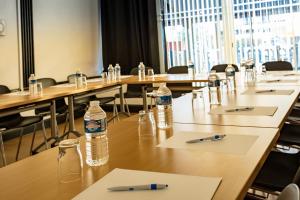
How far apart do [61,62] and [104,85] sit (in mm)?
1916

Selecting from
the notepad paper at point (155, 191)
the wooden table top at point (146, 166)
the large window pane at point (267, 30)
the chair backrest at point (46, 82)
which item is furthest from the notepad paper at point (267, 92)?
the large window pane at point (267, 30)

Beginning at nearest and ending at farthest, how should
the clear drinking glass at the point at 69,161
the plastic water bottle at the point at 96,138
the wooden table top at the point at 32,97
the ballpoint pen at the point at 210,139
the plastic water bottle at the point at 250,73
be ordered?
1. the clear drinking glass at the point at 69,161
2. the plastic water bottle at the point at 96,138
3. the ballpoint pen at the point at 210,139
4. the wooden table top at the point at 32,97
5. the plastic water bottle at the point at 250,73

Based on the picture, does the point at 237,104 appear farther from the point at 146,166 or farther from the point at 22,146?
the point at 22,146

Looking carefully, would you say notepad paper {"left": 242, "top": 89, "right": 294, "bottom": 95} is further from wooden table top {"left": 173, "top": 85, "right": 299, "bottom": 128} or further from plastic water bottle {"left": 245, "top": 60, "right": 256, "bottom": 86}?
plastic water bottle {"left": 245, "top": 60, "right": 256, "bottom": 86}

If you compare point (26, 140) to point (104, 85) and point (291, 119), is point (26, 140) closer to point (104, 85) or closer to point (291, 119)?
point (104, 85)

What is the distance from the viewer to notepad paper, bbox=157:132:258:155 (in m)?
1.35

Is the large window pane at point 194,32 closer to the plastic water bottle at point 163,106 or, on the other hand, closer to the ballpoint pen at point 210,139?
the plastic water bottle at point 163,106

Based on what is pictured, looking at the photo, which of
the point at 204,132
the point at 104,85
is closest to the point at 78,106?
the point at 104,85

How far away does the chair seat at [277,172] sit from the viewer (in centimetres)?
173

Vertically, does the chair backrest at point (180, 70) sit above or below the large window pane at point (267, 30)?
below

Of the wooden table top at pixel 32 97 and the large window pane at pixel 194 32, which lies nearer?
the wooden table top at pixel 32 97

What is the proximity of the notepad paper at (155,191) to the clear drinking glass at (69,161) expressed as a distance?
0.13 metres

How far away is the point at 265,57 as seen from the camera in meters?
5.74

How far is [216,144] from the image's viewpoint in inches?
56.2
